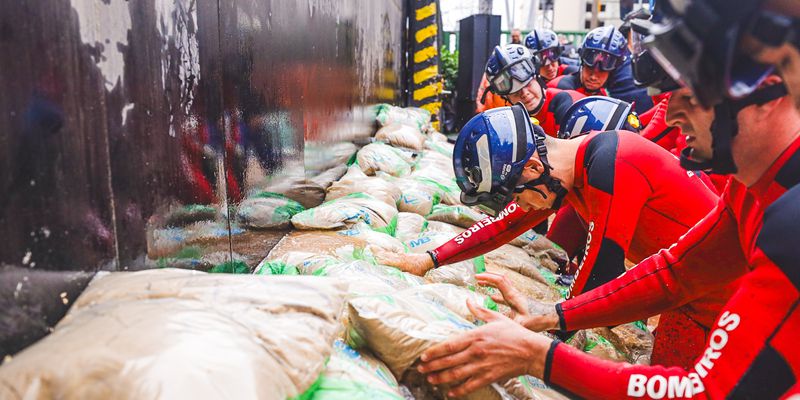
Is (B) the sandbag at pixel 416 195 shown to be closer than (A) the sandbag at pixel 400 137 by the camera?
Yes

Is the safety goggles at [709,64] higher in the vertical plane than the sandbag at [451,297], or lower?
higher

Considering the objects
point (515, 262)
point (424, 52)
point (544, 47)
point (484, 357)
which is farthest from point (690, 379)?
point (424, 52)

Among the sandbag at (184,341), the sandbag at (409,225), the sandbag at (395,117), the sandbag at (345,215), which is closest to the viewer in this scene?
the sandbag at (184,341)

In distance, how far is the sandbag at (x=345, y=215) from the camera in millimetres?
2768

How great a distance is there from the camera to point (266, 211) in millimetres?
2652

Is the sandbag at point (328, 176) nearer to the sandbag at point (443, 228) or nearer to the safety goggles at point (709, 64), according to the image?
the sandbag at point (443, 228)

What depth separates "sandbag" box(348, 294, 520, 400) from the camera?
1.43 m

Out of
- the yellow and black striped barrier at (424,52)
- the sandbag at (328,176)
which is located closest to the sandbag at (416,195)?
the sandbag at (328,176)

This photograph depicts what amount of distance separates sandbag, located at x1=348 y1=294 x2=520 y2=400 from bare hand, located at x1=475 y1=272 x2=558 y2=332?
19.1 inches

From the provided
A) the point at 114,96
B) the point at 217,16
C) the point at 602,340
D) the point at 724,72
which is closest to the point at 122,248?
the point at 114,96

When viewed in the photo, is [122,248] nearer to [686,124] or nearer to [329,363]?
[329,363]

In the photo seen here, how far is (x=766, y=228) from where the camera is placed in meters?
1.21

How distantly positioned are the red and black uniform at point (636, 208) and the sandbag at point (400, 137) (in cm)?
333

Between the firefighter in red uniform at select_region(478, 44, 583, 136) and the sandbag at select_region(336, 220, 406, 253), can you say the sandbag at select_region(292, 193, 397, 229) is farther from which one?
the firefighter in red uniform at select_region(478, 44, 583, 136)
